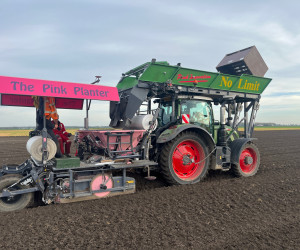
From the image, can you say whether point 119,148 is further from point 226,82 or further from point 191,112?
point 226,82

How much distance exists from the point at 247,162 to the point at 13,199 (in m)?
5.98

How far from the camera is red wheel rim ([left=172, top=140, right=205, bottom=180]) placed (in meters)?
6.32

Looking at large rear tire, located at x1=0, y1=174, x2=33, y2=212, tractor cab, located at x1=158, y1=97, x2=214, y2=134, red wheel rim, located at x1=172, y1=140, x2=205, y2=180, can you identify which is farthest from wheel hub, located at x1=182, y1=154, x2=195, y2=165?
large rear tire, located at x1=0, y1=174, x2=33, y2=212

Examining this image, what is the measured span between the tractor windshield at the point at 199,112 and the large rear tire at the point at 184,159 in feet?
2.02

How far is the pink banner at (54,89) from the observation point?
14.1ft

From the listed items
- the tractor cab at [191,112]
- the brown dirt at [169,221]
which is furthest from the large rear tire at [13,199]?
the tractor cab at [191,112]

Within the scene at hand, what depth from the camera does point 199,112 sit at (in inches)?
276

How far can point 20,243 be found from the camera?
11.1 feet

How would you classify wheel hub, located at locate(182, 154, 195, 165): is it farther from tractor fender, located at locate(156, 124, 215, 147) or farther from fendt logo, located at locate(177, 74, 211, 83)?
fendt logo, located at locate(177, 74, 211, 83)

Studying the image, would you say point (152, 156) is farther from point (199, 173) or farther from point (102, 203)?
point (102, 203)

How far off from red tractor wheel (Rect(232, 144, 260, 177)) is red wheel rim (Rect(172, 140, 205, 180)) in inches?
53.2

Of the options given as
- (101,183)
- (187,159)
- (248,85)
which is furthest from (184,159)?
(248,85)

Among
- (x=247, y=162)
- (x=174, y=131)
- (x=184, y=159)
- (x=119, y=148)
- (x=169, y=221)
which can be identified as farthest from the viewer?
(x=247, y=162)

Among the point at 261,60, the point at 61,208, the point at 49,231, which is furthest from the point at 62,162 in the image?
the point at 261,60
